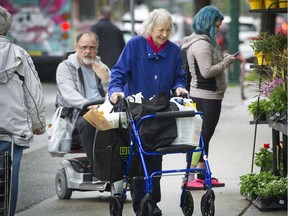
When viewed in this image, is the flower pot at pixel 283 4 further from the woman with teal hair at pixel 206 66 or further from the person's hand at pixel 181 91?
the person's hand at pixel 181 91

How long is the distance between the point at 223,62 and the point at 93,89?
126cm

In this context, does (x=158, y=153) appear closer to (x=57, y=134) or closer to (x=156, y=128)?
(x=156, y=128)

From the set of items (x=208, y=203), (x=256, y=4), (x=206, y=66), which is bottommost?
(x=208, y=203)

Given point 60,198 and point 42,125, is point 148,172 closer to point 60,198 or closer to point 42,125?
point 42,125

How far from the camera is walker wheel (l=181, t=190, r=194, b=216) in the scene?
7.58 metres

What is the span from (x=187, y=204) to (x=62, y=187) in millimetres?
1767

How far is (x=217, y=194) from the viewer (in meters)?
9.12

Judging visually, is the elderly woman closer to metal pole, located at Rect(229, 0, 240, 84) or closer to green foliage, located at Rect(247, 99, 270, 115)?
green foliage, located at Rect(247, 99, 270, 115)

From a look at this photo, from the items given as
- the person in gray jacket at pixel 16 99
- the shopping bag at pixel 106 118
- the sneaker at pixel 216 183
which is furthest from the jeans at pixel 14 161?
the sneaker at pixel 216 183

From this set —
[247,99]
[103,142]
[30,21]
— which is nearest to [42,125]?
[103,142]

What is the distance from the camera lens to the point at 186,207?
7.64 meters

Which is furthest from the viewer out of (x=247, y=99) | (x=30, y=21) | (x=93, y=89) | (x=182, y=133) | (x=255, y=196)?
(x=30, y=21)

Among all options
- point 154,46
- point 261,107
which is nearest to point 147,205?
point 154,46

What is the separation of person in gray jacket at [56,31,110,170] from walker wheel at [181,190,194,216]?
1596mm
